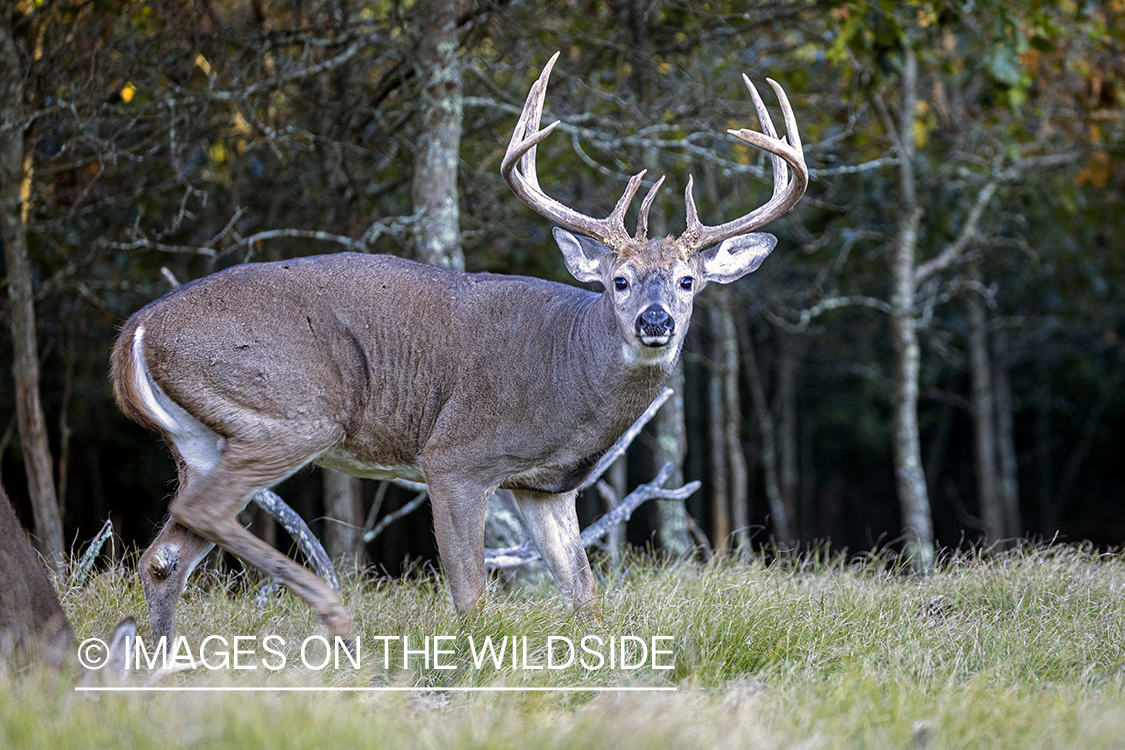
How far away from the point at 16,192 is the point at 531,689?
16.2ft

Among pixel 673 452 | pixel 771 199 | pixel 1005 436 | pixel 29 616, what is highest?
pixel 771 199

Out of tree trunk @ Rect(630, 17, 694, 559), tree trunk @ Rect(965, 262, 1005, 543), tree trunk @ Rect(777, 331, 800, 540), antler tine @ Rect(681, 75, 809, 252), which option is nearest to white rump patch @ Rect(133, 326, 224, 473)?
antler tine @ Rect(681, 75, 809, 252)

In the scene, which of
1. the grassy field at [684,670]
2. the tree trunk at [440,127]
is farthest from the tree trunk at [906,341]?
the tree trunk at [440,127]

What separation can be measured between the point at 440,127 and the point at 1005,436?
11.3m

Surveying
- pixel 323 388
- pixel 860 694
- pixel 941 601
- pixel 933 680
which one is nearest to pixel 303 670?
pixel 323 388

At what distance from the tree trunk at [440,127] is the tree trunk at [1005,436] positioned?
10001 mm

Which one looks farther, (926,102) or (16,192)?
(926,102)

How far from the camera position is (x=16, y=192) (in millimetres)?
6723

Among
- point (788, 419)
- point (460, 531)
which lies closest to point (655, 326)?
point (460, 531)

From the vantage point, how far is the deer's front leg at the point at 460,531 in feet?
15.5

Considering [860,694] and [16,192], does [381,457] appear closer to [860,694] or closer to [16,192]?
[860,694]

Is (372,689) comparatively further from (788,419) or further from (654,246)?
(788,419)

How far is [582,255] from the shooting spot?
5227mm

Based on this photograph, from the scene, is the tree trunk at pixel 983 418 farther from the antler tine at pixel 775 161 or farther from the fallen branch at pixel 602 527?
the antler tine at pixel 775 161
